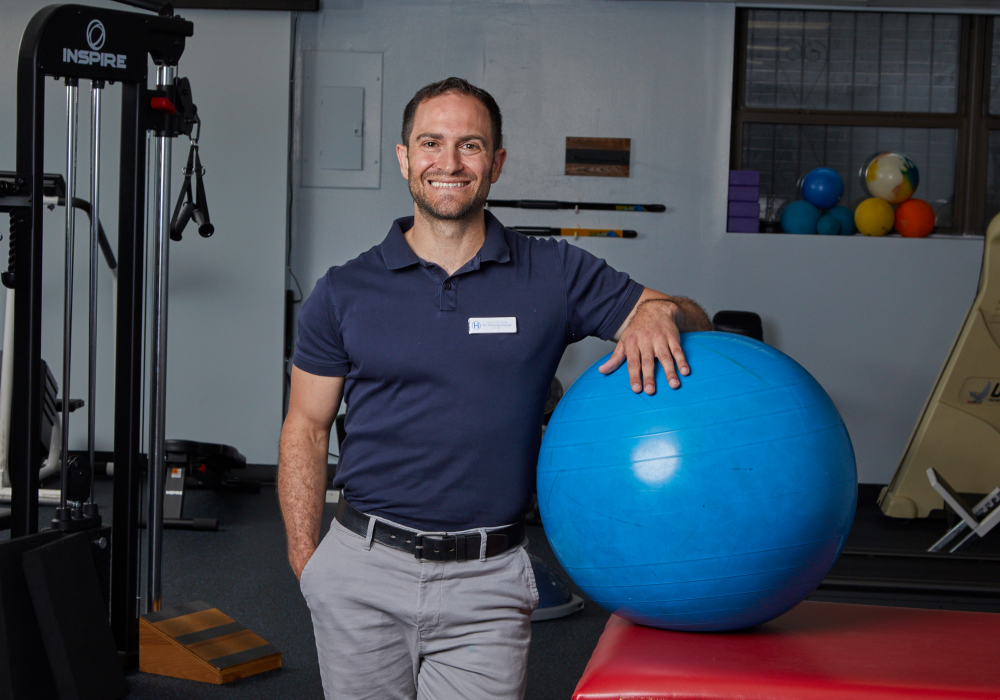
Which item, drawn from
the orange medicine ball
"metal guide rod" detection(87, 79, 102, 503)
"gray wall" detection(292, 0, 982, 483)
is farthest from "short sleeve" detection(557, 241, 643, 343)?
the orange medicine ball

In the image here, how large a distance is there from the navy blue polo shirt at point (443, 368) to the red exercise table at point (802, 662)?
0.33 metres

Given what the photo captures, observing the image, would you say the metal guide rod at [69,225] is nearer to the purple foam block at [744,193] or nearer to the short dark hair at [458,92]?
the short dark hair at [458,92]

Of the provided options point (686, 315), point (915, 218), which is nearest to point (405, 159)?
point (686, 315)

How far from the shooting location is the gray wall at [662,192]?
16.7 ft

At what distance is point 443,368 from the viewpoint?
141cm

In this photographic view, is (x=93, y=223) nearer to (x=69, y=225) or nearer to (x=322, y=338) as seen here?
(x=69, y=225)

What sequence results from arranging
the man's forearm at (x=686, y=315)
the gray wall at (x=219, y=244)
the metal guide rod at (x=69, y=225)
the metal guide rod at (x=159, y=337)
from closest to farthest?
the man's forearm at (x=686, y=315) → the metal guide rod at (x=69, y=225) → the metal guide rod at (x=159, y=337) → the gray wall at (x=219, y=244)

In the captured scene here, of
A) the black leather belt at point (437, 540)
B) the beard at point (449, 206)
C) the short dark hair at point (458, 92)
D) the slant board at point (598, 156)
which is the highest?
the slant board at point (598, 156)

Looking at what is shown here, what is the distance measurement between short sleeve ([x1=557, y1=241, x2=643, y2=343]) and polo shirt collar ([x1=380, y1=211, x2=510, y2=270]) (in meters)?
0.11

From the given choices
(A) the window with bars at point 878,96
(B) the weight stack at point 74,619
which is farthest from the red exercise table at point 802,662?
(A) the window with bars at point 878,96

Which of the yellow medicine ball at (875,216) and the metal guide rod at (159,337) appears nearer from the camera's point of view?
the metal guide rod at (159,337)

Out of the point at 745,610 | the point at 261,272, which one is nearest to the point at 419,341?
the point at 745,610

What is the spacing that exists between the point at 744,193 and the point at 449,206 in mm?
4054

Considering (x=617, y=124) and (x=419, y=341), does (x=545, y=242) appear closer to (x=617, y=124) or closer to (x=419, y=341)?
(x=419, y=341)
